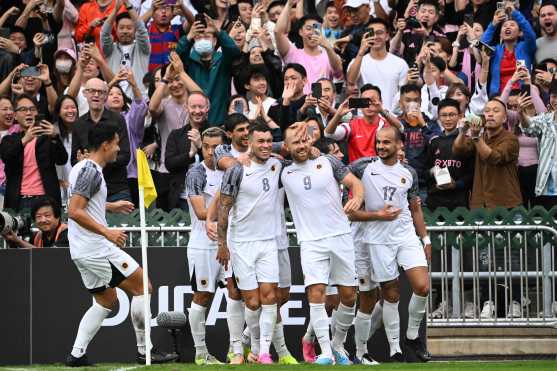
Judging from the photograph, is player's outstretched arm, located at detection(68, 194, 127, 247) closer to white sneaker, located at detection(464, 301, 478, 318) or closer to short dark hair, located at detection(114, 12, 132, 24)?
white sneaker, located at detection(464, 301, 478, 318)

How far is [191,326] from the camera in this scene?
17.2 meters

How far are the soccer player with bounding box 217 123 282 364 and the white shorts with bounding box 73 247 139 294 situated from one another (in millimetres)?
1104

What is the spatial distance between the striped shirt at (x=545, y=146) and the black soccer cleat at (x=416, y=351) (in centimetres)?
309

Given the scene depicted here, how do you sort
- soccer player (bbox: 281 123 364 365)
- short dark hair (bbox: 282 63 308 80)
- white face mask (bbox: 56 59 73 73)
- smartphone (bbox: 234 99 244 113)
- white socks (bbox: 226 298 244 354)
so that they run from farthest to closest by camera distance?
1. white face mask (bbox: 56 59 73 73)
2. short dark hair (bbox: 282 63 308 80)
3. smartphone (bbox: 234 99 244 113)
4. white socks (bbox: 226 298 244 354)
5. soccer player (bbox: 281 123 364 365)

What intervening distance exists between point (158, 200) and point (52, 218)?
2051 millimetres

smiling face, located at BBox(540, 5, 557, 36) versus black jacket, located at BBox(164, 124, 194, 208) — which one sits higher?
smiling face, located at BBox(540, 5, 557, 36)

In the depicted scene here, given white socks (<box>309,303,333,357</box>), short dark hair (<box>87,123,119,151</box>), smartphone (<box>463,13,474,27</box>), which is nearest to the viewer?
short dark hair (<box>87,123,119,151</box>)

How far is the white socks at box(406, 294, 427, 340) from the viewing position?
1680cm

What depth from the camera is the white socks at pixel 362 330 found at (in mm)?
16812

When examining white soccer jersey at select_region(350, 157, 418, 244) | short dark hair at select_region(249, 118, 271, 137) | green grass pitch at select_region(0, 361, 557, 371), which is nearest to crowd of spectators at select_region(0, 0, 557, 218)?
short dark hair at select_region(249, 118, 271, 137)

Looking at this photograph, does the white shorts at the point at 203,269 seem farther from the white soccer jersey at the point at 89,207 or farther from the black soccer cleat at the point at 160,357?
the white soccer jersey at the point at 89,207

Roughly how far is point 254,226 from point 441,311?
321 cm

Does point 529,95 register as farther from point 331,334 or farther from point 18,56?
point 18,56

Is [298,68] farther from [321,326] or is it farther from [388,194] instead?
[321,326]
